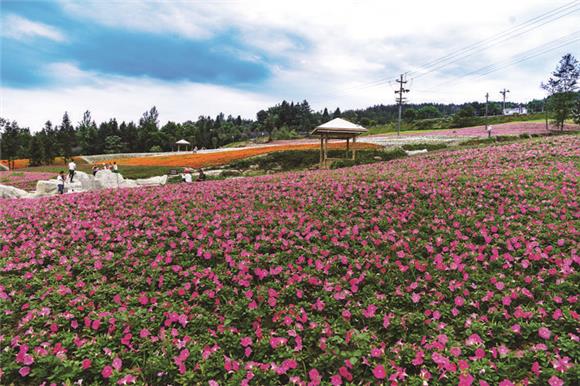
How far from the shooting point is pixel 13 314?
4.57 m

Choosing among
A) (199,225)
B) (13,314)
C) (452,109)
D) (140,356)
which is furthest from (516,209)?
(452,109)

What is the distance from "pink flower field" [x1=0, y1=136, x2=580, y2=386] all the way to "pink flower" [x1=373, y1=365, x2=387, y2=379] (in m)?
0.01

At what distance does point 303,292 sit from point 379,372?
177 cm

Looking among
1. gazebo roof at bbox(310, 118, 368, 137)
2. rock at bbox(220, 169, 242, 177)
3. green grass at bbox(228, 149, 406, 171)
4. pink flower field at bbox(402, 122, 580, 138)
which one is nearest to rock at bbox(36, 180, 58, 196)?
rock at bbox(220, 169, 242, 177)

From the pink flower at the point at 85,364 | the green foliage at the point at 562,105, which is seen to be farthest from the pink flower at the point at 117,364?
the green foliage at the point at 562,105

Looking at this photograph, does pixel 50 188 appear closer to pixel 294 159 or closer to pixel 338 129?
pixel 294 159

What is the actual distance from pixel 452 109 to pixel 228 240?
201m

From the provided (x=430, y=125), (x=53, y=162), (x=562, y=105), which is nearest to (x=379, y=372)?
(x=562, y=105)

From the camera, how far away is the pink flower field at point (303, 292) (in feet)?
11.5

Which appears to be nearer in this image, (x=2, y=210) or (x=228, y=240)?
(x=228, y=240)

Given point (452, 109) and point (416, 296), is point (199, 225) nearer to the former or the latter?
point (416, 296)

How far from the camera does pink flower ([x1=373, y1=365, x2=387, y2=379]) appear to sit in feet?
10.5

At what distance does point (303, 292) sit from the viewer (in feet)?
15.9

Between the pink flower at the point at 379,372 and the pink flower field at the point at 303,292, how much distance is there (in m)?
0.01
